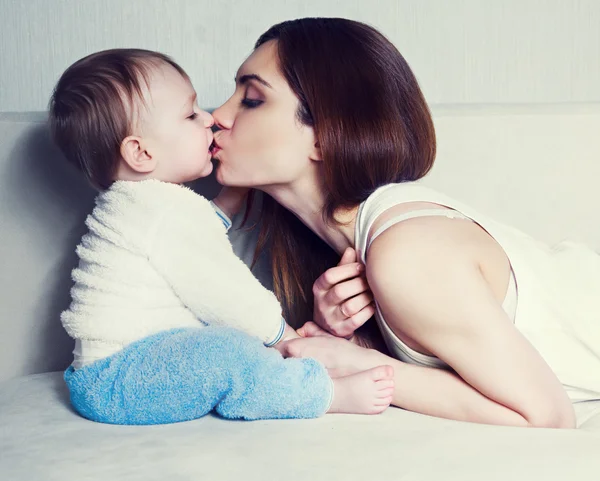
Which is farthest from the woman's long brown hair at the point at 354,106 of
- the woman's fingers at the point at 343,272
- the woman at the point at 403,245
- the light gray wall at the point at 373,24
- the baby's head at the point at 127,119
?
the light gray wall at the point at 373,24

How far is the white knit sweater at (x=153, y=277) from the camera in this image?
141 cm

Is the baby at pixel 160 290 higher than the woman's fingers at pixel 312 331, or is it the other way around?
the baby at pixel 160 290

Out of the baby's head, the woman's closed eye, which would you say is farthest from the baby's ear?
the woman's closed eye

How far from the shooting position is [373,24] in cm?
220

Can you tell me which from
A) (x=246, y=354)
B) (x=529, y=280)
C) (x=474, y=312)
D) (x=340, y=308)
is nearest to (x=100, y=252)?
(x=246, y=354)

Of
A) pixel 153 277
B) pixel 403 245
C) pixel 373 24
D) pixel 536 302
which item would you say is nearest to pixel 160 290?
pixel 153 277

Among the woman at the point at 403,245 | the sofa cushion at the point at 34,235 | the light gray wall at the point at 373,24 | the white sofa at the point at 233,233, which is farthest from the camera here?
the light gray wall at the point at 373,24

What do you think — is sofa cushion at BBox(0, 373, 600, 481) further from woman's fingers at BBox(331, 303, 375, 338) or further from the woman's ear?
the woman's ear

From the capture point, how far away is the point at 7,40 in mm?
2146

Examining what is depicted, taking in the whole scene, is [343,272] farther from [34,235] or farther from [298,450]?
[34,235]

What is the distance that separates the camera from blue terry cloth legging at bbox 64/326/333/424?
4.32 ft

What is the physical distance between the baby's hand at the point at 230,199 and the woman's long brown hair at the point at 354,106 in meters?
0.24

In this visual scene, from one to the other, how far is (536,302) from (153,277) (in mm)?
723

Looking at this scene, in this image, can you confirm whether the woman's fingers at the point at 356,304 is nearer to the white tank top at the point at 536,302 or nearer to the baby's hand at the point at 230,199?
the white tank top at the point at 536,302
